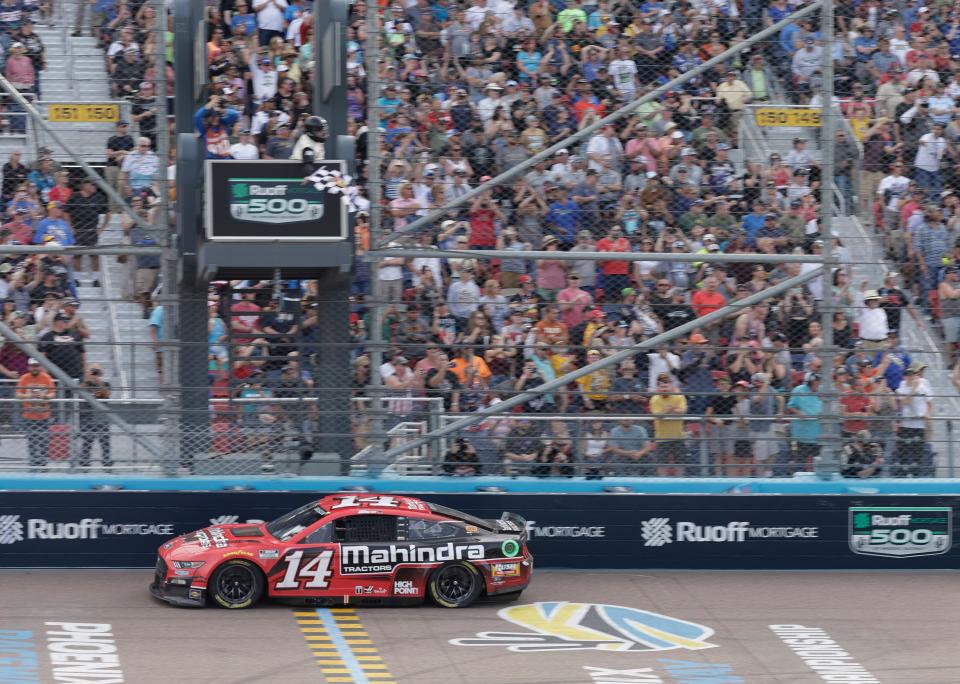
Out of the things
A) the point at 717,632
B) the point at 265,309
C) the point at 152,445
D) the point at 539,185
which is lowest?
the point at 717,632

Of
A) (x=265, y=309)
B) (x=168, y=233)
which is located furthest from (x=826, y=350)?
(x=168, y=233)

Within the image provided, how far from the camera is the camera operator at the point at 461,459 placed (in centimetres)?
1535

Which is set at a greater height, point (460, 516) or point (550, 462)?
point (550, 462)

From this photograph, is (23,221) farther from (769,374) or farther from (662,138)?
(769,374)

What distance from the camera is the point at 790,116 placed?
52.0ft

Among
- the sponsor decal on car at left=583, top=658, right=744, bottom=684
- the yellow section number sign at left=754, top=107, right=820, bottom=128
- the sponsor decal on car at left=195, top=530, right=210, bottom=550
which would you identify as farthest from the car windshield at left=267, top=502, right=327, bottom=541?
the yellow section number sign at left=754, top=107, right=820, bottom=128

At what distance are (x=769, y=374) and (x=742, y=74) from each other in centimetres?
307

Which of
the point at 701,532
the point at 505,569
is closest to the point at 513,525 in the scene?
the point at 505,569

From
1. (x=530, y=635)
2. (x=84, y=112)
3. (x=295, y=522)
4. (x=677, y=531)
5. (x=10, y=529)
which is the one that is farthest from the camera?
(x=677, y=531)

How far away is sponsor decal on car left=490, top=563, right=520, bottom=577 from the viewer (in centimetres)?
1416

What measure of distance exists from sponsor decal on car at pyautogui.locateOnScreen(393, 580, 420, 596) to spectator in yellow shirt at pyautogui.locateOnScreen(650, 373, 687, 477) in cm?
286

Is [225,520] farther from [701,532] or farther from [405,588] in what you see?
[701,532]

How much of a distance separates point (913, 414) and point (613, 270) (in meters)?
3.33

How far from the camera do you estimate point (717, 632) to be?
13.7 meters
